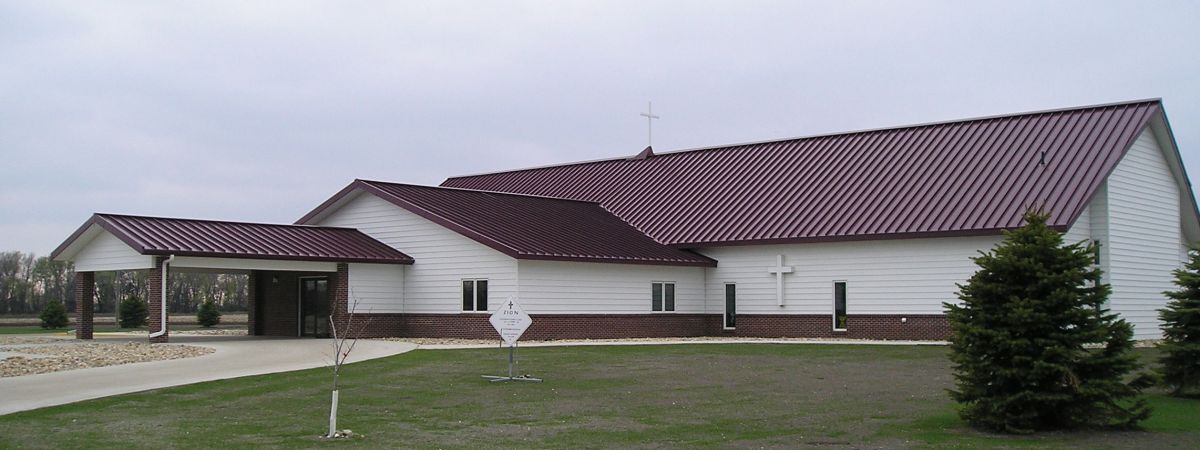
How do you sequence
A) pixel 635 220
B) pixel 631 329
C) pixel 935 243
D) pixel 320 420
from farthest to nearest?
pixel 635 220
pixel 631 329
pixel 935 243
pixel 320 420

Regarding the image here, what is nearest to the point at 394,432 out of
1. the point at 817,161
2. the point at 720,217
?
the point at 720,217

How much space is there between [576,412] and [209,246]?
60.3 feet

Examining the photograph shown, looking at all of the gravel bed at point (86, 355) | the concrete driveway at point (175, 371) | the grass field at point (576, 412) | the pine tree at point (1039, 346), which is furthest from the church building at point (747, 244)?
the pine tree at point (1039, 346)

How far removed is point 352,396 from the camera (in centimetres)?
1817

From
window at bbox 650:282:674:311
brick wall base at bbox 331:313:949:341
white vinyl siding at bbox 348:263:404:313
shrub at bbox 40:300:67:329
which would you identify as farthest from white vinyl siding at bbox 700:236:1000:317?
shrub at bbox 40:300:67:329

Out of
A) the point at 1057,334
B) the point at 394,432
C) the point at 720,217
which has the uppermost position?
the point at 720,217

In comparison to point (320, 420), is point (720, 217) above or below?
above

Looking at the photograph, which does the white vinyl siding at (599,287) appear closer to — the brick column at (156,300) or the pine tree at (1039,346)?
the brick column at (156,300)

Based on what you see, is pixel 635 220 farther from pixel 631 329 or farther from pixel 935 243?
pixel 935 243

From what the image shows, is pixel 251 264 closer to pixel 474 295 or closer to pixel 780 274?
pixel 474 295

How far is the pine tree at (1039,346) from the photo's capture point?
→ 549 inches

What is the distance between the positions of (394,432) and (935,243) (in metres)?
21.5

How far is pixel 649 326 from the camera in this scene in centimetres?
3578

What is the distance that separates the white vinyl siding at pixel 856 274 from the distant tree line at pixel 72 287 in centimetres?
4456
